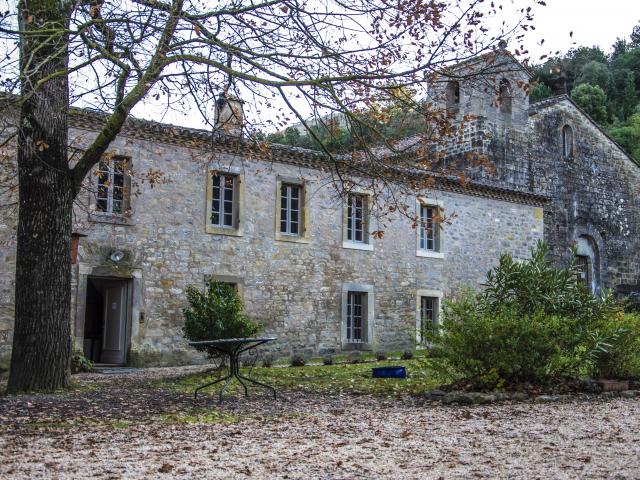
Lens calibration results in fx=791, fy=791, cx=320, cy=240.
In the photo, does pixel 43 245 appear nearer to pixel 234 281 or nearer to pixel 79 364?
pixel 79 364

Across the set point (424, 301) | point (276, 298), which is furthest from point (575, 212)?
point (276, 298)

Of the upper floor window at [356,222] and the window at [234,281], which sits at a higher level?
the upper floor window at [356,222]

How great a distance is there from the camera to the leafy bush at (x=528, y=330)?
9.32 m

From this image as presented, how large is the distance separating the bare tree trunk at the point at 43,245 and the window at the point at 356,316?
997 cm

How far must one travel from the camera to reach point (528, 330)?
9.24 metres

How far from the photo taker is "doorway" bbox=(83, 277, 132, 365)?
52.9ft

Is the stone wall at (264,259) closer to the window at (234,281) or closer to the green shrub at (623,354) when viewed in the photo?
the window at (234,281)

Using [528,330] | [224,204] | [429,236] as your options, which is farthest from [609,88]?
[528,330]

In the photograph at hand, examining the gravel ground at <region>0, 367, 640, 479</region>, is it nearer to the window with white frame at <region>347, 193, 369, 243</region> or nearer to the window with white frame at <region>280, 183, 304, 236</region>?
the window with white frame at <region>280, 183, 304, 236</region>

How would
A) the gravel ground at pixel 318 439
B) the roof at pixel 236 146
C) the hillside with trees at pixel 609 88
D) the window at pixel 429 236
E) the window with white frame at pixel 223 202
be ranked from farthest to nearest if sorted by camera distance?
the hillside with trees at pixel 609 88
the window at pixel 429 236
the window with white frame at pixel 223 202
the roof at pixel 236 146
the gravel ground at pixel 318 439

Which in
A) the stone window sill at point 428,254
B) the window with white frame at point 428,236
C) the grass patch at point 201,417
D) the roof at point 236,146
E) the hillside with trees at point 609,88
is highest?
the hillside with trees at point 609,88

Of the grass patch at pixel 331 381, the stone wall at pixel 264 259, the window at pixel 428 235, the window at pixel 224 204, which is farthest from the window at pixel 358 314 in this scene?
the grass patch at pixel 331 381

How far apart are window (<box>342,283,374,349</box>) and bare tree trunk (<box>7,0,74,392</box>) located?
32.2 ft

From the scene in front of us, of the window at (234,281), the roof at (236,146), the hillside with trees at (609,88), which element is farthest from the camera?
the hillside with trees at (609,88)
